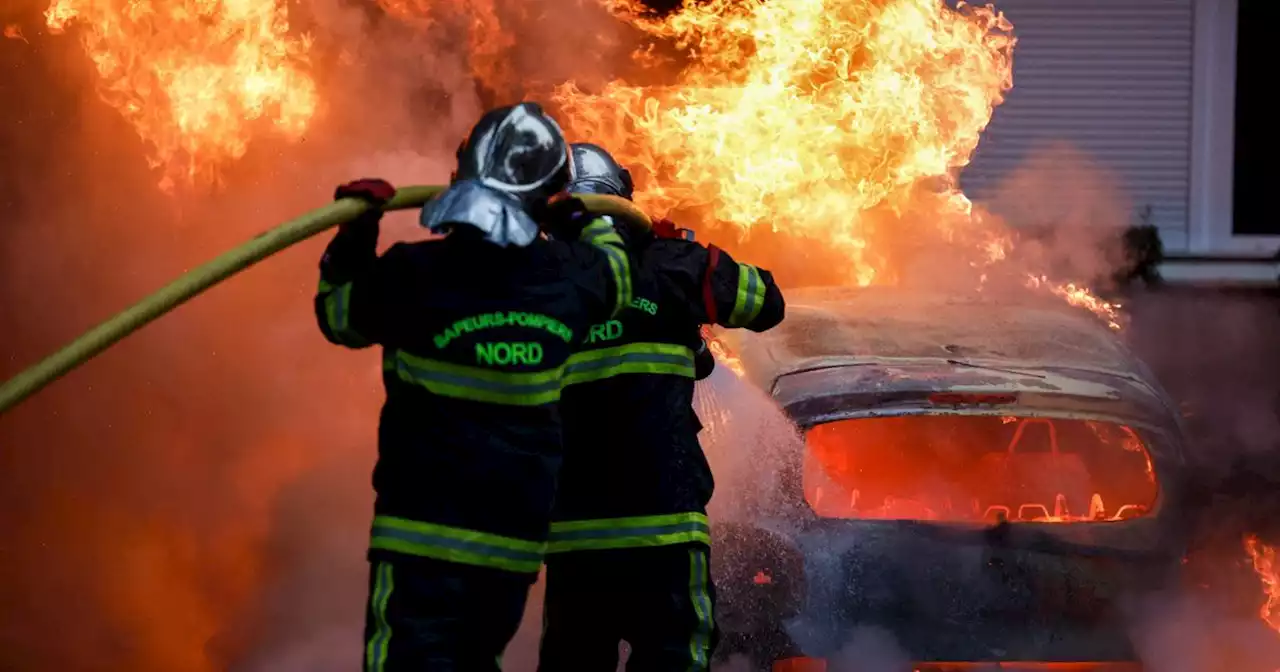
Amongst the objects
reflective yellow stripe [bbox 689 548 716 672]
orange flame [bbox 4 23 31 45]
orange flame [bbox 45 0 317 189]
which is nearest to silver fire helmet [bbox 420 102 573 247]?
reflective yellow stripe [bbox 689 548 716 672]

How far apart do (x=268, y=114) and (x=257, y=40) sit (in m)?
0.36

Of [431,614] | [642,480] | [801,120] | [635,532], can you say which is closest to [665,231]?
[642,480]

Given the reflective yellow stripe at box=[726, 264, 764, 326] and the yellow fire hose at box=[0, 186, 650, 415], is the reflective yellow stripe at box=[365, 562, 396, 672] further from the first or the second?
the reflective yellow stripe at box=[726, 264, 764, 326]

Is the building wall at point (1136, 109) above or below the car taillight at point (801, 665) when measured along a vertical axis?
above

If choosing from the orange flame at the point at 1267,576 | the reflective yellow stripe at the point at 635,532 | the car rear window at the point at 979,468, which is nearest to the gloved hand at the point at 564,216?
the reflective yellow stripe at the point at 635,532

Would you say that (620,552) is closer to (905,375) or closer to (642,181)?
(905,375)

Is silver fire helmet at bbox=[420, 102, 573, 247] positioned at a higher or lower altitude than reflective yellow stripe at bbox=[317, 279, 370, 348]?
higher

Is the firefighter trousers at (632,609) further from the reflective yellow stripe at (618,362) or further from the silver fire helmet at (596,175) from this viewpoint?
the silver fire helmet at (596,175)

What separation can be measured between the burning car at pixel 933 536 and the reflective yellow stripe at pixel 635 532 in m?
0.55

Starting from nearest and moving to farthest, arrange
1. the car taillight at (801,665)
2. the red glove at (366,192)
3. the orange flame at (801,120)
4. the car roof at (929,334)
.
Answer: the red glove at (366,192)
the car taillight at (801,665)
the car roof at (929,334)
the orange flame at (801,120)

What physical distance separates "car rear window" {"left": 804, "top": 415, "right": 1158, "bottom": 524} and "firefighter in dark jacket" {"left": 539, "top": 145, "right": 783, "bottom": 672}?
1111 mm

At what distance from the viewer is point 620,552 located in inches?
177

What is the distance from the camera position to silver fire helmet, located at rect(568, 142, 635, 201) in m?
4.97

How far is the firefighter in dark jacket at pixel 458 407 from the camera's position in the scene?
3848 millimetres
